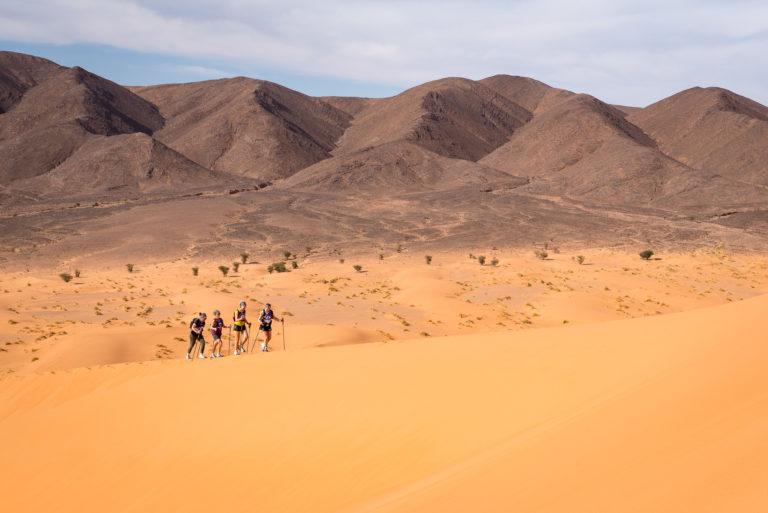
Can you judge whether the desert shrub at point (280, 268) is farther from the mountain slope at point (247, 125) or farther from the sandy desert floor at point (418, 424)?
the mountain slope at point (247, 125)

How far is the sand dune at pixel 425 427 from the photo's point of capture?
4820 mm

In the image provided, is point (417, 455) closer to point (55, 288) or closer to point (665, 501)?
point (665, 501)

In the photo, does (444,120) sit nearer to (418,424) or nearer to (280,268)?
(280,268)

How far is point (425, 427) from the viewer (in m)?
7.50

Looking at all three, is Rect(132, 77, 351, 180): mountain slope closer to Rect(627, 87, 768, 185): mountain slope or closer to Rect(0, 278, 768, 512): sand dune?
Rect(627, 87, 768, 185): mountain slope

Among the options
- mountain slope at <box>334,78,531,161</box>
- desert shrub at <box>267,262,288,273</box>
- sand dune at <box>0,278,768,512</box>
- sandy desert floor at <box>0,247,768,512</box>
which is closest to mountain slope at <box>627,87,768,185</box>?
mountain slope at <box>334,78,531,161</box>

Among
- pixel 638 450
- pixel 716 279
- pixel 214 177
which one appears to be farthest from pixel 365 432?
pixel 214 177

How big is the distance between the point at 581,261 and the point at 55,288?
28.0 m

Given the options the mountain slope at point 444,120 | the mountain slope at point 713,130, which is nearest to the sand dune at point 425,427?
the mountain slope at point 713,130

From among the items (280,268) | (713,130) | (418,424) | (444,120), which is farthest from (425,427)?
(444,120)

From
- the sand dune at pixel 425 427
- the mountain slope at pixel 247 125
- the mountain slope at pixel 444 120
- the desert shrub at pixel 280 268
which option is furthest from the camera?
the mountain slope at pixel 444 120

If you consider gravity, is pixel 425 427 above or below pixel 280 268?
above

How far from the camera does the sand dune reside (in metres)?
4.82

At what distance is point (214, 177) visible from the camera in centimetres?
9662
